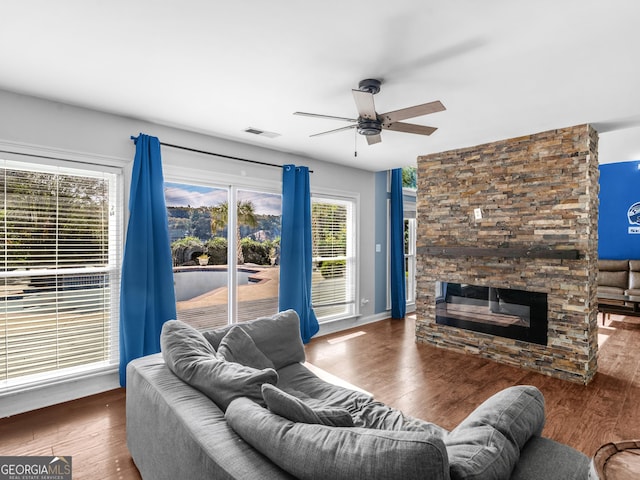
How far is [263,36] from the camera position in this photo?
6.80ft

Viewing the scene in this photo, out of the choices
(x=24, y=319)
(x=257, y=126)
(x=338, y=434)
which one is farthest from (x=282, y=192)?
(x=338, y=434)

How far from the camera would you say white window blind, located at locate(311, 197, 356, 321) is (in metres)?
5.31

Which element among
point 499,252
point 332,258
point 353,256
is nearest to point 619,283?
point 499,252

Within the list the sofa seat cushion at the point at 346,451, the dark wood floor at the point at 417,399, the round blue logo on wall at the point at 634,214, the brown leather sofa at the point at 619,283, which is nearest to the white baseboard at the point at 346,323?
the dark wood floor at the point at 417,399

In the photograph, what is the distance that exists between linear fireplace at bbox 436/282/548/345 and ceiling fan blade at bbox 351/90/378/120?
2624 millimetres

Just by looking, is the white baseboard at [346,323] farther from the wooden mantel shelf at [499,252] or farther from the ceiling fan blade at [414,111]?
the ceiling fan blade at [414,111]

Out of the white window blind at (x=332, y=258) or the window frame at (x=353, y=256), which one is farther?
the window frame at (x=353, y=256)

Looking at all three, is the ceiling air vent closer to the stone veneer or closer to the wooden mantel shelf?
the stone veneer

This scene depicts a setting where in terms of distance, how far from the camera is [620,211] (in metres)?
6.58

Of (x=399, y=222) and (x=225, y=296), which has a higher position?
(x=399, y=222)

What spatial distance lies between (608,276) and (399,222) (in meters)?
3.76

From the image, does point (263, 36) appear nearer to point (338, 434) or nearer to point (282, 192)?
point (338, 434)

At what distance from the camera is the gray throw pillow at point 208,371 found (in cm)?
163

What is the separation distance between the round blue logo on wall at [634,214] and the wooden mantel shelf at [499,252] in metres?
4.24
